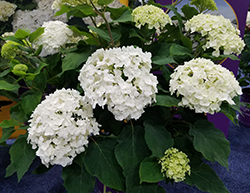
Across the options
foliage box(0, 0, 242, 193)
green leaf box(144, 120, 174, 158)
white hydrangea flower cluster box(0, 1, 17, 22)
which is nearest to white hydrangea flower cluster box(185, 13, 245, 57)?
foliage box(0, 0, 242, 193)

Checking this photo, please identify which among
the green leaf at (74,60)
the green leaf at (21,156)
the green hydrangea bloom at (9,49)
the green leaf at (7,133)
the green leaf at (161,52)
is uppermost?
the green leaf at (161,52)

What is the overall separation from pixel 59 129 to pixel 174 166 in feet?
0.93

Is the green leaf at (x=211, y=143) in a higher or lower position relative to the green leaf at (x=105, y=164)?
higher

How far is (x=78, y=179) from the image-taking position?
1.71ft

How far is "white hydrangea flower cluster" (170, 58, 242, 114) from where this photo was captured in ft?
1.49

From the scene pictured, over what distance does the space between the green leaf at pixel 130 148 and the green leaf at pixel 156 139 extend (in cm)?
4

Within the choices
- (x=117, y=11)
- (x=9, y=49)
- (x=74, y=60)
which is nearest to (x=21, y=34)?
(x=9, y=49)

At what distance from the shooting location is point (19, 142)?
0.56m

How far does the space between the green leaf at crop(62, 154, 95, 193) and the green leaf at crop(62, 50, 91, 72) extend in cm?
25

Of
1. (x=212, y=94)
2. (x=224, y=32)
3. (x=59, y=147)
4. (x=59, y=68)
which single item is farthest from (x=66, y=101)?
(x=224, y=32)

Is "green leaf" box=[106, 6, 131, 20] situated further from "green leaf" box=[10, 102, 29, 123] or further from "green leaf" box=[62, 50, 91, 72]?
"green leaf" box=[10, 102, 29, 123]

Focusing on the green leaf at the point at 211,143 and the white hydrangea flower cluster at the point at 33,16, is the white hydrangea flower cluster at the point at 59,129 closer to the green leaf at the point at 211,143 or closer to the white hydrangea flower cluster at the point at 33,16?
the green leaf at the point at 211,143

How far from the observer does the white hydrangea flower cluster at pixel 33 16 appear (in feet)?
3.94

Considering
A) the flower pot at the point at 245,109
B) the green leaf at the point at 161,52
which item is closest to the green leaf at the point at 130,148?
the green leaf at the point at 161,52
